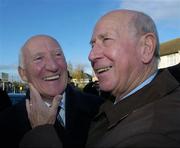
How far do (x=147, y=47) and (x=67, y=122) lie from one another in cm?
135

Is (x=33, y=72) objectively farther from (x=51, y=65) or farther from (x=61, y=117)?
(x=61, y=117)

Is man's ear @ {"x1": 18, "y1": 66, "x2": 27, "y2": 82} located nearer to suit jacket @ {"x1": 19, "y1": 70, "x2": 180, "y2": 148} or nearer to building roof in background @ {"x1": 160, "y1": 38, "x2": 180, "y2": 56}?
suit jacket @ {"x1": 19, "y1": 70, "x2": 180, "y2": 148}

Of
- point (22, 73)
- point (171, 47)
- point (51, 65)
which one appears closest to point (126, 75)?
point (51, 65)

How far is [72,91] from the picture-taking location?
13.0 ft

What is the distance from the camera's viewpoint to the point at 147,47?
2648 mm

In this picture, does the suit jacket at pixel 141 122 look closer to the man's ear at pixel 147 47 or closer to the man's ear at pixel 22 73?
the man's ear at pixel 147 47

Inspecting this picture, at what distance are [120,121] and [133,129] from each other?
0.89ft

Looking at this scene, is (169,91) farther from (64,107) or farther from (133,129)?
(64,107)

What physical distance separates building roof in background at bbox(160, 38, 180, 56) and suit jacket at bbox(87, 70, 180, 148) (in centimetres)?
7462

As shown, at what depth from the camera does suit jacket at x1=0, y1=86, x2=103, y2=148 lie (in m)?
3.45

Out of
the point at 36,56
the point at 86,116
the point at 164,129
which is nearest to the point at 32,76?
the point at 36,56

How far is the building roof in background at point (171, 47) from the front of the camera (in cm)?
7672

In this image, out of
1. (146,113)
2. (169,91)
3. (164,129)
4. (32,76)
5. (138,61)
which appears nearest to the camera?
(164,129)

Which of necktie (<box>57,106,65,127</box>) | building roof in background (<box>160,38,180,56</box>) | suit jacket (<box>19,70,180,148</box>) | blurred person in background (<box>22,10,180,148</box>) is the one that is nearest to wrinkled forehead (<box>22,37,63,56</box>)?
necktie (<box>57,106,65,127</box>)
